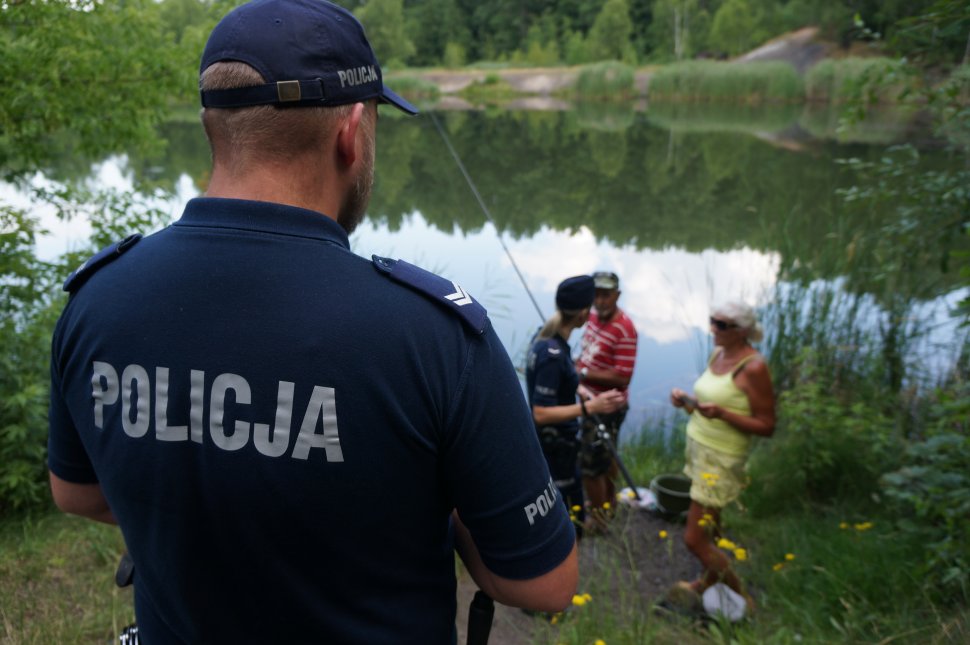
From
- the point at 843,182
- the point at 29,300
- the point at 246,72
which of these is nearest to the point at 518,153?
the point at 843,182

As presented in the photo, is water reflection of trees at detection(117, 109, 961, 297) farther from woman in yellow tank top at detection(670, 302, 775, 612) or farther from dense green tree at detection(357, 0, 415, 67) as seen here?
dense green tree at detection(357, 0, 415, 67)

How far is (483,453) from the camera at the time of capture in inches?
41.8

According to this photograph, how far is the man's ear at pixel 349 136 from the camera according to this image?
1.09 meters

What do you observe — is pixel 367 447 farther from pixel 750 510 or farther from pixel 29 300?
pixel 750 510

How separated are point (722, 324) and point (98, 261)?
→ 10.5 feet

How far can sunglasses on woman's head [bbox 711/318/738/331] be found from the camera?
3.72 metres

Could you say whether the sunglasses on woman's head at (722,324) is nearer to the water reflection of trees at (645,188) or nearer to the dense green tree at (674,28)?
the water reflection of trees at (645,188)

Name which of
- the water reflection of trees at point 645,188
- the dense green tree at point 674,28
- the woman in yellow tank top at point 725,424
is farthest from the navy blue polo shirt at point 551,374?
the dense green tree at point 674,28

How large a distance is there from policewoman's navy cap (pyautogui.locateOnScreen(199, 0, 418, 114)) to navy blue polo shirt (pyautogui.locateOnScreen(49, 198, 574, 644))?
0.16 metres

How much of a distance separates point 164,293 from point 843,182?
14263 mm

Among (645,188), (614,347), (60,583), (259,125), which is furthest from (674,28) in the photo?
(259,125)

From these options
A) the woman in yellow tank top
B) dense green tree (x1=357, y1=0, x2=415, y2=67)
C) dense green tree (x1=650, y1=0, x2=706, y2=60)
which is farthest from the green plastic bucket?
dense green tree (x1=650, y1=0, x2=706, y2=60)

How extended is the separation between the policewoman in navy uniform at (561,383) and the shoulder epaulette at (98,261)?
294 centimetres

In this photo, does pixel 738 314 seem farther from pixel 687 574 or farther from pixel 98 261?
pixel 98 261
